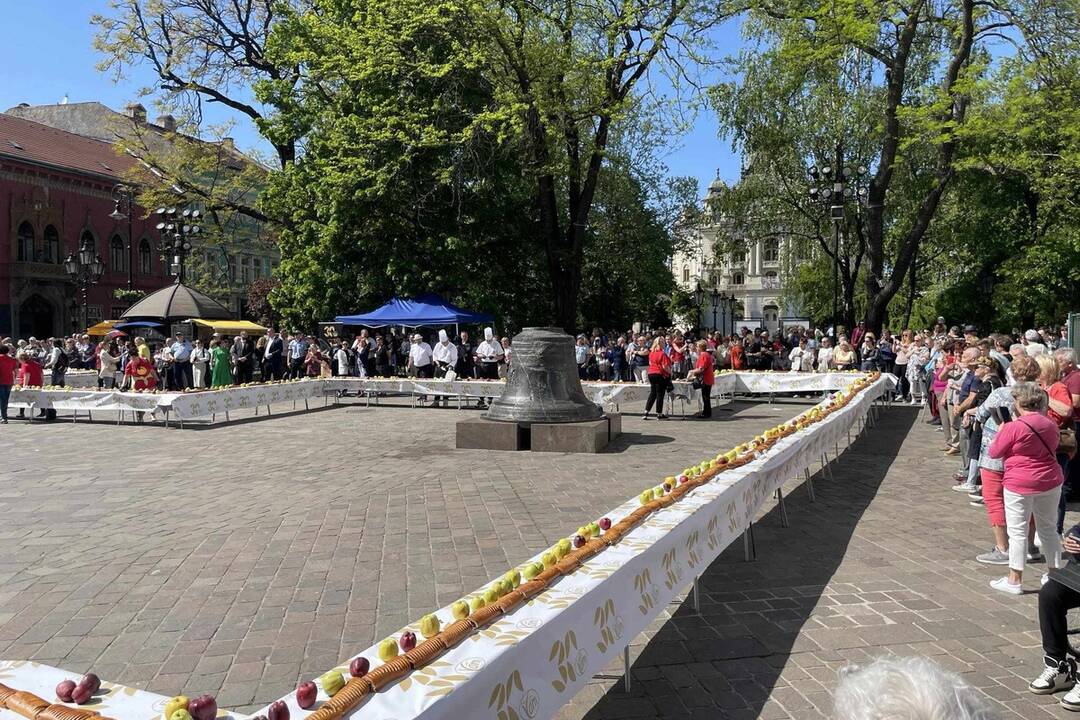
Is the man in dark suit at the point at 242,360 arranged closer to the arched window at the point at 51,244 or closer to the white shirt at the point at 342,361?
the white shirt at the point at 342,361

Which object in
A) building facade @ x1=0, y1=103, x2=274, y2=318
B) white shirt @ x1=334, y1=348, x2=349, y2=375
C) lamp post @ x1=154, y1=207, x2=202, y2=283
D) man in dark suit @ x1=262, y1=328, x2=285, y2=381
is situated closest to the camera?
white shirt @ x1=334, y1=348, x2=349, y2=375

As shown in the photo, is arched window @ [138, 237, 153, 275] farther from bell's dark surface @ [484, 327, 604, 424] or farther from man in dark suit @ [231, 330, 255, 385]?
bell's dark surface @ [484, 327, 604, 424]

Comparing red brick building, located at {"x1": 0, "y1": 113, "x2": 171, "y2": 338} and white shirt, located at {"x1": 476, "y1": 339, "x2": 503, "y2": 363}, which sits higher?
red brick building, located at {"x1": 0, "y1": 113, "x2": 171, "y2": 338}

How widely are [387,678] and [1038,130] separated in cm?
2516

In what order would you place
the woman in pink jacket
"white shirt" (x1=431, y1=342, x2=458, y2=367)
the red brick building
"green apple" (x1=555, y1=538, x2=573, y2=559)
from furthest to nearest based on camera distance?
the red brick building < "white shirt" (x1=431, y1=342, x2=458, y2=367) < the woman in pink jacket < "green apple" (x1=555, y1=538, x2=573, y2=559)

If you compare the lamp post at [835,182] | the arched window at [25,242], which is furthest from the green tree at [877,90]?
the arched window at [25,242]

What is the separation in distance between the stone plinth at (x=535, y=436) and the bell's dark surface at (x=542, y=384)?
174 mm

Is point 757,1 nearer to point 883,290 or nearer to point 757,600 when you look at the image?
point 883,290

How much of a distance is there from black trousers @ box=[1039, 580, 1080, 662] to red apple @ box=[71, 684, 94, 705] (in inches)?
170

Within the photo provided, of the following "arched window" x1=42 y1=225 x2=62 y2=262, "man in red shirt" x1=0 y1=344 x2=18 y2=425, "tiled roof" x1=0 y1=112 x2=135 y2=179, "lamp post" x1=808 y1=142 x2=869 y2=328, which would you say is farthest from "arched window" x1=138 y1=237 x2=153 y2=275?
"lamp post" x1=808 y1=142 x2=869 y2=328

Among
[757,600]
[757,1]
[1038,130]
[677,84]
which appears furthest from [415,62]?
[757,600]

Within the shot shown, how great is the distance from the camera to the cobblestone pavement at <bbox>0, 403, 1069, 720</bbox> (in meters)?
4.54

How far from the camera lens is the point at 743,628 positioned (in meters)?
5.18

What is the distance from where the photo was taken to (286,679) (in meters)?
4.41
